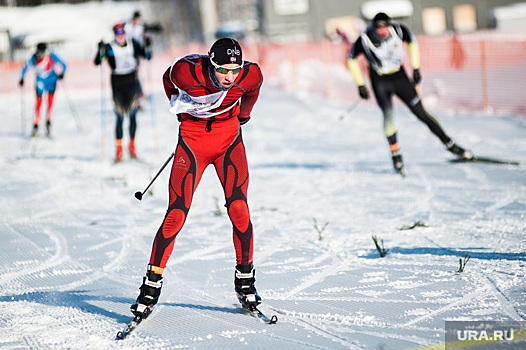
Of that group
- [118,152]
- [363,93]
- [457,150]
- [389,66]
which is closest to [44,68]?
[118,152]

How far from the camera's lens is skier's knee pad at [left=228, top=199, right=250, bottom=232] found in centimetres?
397

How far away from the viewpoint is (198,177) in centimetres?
399

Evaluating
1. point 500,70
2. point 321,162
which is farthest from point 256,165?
point 500,70

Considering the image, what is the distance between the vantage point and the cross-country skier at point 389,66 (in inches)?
300

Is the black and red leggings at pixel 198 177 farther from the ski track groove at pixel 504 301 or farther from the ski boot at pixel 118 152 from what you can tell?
the ski boot at pixel 118 152

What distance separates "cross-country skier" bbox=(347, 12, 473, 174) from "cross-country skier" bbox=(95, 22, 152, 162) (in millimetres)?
3126

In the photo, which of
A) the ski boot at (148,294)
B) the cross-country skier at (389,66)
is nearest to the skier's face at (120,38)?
the cross-country skier at (389,66)

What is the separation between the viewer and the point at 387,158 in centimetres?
944

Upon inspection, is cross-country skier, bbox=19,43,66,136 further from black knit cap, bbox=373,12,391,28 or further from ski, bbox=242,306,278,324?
ski, bbox=242,306,278,324

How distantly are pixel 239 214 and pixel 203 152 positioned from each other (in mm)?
424

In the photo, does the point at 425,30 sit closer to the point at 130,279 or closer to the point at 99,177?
the point at 99,177

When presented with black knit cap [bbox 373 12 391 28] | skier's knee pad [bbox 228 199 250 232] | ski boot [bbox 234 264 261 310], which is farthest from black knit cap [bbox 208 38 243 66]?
black knit cap [bbox 373 12 391 28]

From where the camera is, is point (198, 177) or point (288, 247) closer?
point (198, 177)

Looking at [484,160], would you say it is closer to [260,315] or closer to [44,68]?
[260,315]
